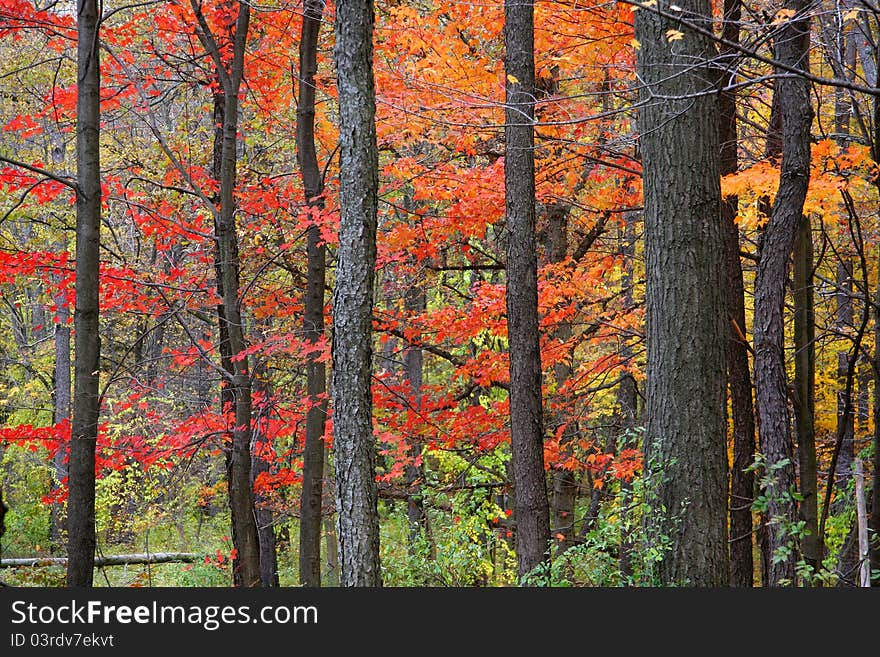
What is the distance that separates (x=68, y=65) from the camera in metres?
13.4

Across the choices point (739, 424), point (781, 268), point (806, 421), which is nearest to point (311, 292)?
point (739, 424)

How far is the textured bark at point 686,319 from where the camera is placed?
18.0 ft

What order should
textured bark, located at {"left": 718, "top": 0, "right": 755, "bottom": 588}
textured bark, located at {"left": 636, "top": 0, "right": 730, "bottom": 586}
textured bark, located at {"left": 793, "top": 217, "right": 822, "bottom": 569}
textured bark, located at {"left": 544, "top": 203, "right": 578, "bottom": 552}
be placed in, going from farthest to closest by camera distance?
textured bark, located at {"left": 544, "top": 203, "right": 578, "bottom": 552} < textured bark, located at {"left": 718, "top": 0, "right": 755, "bottom": 588} < textured bark, located at {"left": 793, "top": 217, "right": 822, "bottom": 569} < textured bark, located at {"left": 636, "top": 0, "right": 730, "bottom": 586}

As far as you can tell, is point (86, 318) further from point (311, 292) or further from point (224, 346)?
point (224, 346)

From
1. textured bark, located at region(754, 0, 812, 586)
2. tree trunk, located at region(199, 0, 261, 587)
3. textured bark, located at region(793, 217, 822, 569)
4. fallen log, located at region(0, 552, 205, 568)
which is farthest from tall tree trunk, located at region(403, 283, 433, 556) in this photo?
textured bark, located at region(793, 217, 822, 569)

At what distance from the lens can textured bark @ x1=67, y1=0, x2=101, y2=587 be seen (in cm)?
665

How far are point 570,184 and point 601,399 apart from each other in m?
5.91

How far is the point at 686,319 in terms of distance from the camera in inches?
220

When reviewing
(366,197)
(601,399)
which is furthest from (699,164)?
(601,399)

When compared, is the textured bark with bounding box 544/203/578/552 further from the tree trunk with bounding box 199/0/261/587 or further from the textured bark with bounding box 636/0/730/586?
the textured bark with bounding box 636/0/730/586

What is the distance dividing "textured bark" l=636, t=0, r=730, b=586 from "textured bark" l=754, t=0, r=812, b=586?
1.19 metres

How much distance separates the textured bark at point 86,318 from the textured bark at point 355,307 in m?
2.35

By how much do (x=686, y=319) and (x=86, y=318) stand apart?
482cm

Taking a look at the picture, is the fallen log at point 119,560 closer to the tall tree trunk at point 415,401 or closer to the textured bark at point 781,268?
the tall tree trunk at point 415,401
